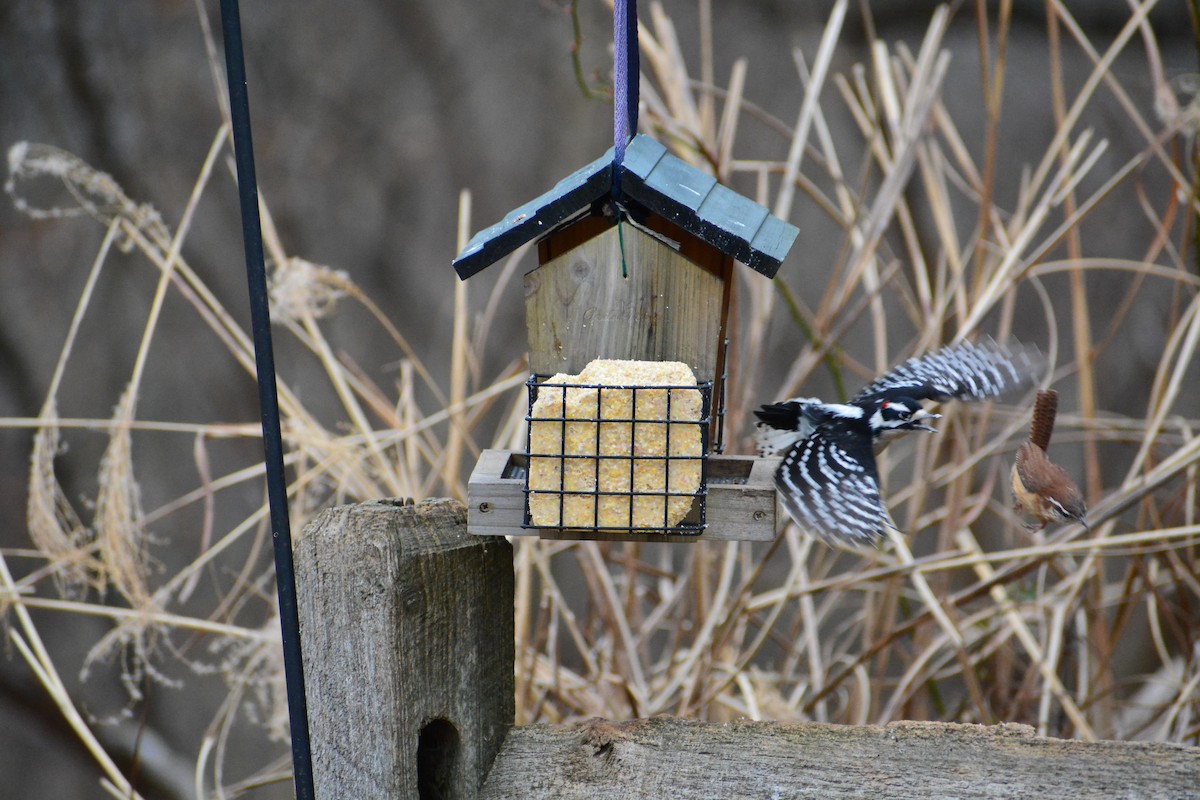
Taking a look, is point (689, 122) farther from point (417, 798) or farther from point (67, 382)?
point (67, 382)

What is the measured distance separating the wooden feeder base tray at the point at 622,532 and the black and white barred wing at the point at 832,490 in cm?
3

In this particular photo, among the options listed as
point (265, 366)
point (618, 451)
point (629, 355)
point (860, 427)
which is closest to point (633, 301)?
point (629, 355)

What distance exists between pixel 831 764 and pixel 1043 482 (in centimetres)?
Answer: 54

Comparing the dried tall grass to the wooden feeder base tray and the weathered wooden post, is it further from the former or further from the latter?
the weathered wooden post

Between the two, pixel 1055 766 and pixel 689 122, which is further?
pixel 689 122

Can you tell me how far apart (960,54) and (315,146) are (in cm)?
173

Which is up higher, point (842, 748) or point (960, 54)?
point (960, 54)

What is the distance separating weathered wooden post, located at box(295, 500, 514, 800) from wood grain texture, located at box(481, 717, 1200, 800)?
0.22 feet

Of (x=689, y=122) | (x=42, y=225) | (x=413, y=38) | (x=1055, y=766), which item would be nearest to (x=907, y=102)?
(x=689, y=122)

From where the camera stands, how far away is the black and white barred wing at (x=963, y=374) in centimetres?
136

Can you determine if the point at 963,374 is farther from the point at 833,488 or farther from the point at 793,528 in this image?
the point at 793,528

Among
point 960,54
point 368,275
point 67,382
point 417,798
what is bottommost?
point 417,798

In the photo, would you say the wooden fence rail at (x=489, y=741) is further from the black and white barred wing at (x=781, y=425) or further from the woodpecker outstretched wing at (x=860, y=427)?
the black and white barred wing at (x=781, y=425)

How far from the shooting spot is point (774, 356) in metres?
2.89
